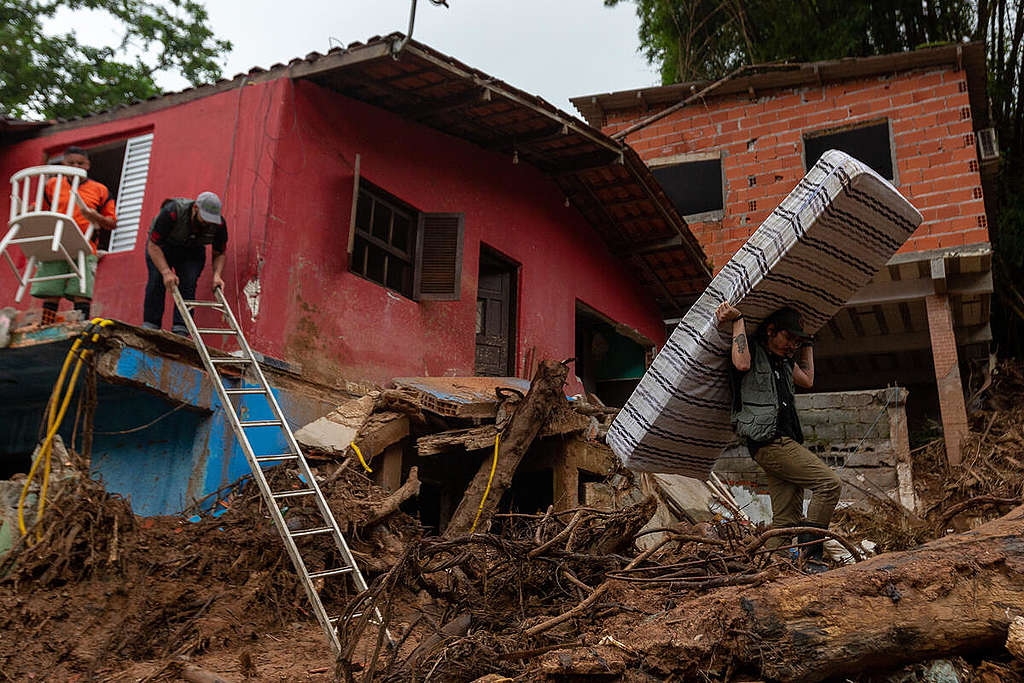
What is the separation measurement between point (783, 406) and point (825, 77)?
8966 millimetres

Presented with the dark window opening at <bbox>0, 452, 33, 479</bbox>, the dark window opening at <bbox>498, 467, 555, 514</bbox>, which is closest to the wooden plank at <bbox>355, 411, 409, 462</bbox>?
the dark window opening at <bbox>498, 467, 555, 514</bbox>

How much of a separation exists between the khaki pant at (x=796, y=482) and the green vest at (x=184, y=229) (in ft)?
14.6

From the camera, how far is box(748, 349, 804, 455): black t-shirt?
4.50 metres

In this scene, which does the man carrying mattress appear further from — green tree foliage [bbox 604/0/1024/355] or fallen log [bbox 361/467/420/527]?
green tree foliage [bbox 604/0/1024/355]

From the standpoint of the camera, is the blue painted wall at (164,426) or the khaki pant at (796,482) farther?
the blue painted wall at (164,426)

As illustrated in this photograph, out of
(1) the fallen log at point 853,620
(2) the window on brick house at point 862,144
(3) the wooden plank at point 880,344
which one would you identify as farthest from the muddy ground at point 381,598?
(3) the wooden plank at point 880,344

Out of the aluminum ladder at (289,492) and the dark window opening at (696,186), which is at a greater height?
the dark window opening at (696,186)

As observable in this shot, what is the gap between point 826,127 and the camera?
39.5 ft

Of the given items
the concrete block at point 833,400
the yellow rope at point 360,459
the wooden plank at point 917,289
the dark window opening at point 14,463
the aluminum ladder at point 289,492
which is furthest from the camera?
the wooden plank at point 917,289

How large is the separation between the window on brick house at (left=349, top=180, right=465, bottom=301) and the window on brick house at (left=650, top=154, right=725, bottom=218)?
5011mm

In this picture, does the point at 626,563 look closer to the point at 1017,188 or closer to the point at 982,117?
the point at 982,117

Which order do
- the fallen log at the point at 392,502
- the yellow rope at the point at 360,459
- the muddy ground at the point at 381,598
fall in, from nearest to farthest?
the muddy ground at the point at 381,598 < the fallen log at the point at 392,502 < the yellow rope at the point at 360,459

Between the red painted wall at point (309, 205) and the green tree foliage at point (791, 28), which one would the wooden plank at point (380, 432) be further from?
the green tree foliage at point (791, 28)

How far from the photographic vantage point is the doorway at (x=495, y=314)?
975cm
